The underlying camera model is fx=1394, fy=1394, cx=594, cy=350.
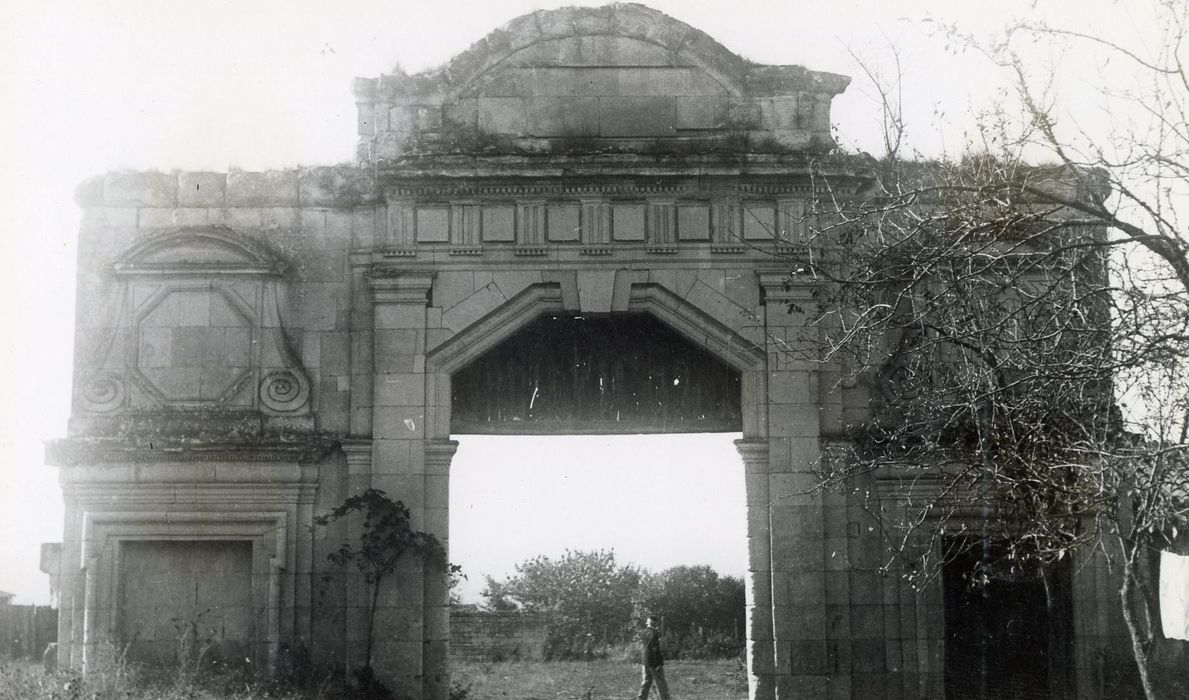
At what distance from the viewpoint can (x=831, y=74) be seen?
13312mm

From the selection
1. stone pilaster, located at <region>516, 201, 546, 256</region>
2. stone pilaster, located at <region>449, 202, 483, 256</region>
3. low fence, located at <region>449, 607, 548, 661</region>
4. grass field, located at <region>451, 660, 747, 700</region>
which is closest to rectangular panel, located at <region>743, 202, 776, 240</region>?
stone pilaster, located at <region>516, 201, 546, 256</region>

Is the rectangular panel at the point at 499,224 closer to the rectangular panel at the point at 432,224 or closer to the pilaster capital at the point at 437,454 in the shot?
the rectangular panel at the point at 432,224

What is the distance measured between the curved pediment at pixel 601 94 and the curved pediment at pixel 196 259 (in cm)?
140

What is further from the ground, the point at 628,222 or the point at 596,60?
the point at 596,60

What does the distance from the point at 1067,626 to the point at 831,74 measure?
18.5 ft

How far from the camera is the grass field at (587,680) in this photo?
18.6 m

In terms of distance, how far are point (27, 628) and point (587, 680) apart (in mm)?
8222

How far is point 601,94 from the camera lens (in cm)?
1330

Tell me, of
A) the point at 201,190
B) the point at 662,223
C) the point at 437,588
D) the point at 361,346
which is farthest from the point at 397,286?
the point at 437,588

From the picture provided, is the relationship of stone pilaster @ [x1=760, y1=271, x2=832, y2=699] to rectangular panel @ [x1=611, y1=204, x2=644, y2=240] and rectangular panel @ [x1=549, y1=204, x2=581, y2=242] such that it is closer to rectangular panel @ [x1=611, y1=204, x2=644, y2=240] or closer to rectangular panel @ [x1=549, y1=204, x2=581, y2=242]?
rectangular panel @ [x1=611, y1=204, x2=644, y2=240]

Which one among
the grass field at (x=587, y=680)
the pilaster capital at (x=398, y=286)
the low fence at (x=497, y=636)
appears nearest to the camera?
the pilaster capital at (x=398, y=286)

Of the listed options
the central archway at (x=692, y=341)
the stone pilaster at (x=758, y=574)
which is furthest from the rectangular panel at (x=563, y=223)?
the stone pilaster at (x=758, y=574)

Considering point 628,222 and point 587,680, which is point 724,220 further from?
point 587,680

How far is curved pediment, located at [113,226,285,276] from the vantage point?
13.0 meters
